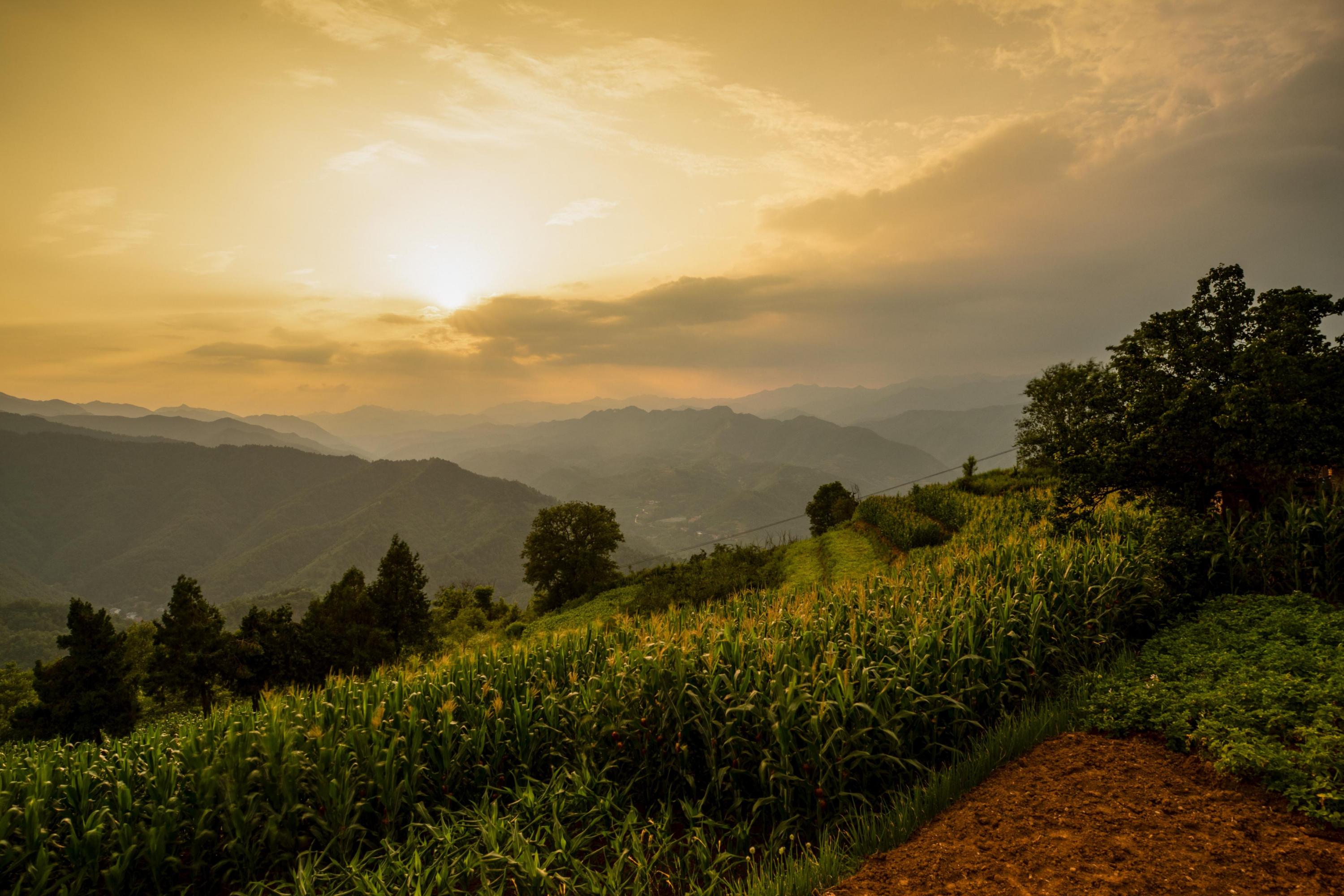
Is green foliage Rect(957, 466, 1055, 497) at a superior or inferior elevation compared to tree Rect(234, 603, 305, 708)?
superior

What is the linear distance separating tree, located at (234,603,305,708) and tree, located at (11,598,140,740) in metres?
5.10

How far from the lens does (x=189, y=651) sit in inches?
1265

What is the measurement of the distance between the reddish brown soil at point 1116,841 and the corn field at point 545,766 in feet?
3.20

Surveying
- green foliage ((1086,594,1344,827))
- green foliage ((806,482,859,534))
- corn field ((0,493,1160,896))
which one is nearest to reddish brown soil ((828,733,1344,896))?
green foliage ((1086,594,1344,827))

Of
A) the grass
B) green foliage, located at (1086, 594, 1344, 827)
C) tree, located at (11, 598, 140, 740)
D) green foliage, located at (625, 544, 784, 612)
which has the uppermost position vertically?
green foliage, located at (1086, 594, 1344, 827)

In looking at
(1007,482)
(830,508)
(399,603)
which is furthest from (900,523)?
(399,603)

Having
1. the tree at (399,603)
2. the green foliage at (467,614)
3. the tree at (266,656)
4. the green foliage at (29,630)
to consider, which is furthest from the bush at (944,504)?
the green foliage at (29,630)

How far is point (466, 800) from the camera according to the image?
6312 millimetres

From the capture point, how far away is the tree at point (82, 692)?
29000mm

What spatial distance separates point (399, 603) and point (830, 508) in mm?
35393

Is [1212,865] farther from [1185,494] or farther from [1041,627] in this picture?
[1185,494]

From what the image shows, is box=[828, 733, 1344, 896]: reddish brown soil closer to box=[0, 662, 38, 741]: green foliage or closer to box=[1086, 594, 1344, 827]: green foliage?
box=[1086, 594, 1344, 827]: green foliage

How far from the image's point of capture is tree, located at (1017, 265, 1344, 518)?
9516 millimetres

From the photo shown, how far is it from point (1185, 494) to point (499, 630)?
154ft
